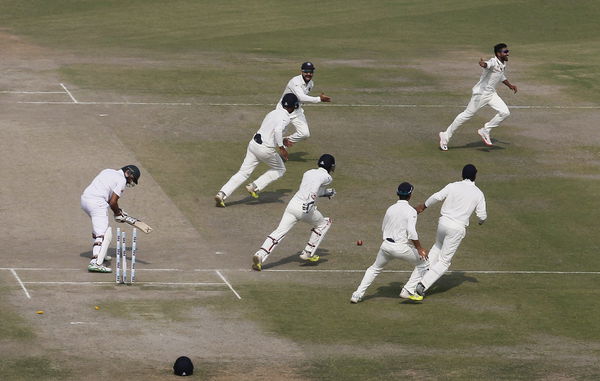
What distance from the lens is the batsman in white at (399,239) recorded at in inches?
902

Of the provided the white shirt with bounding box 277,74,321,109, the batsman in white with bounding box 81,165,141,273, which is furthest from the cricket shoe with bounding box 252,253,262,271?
the white shirt with bounding box 277,74,321,109

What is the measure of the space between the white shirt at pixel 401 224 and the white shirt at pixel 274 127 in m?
5.75

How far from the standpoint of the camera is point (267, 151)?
28562 mm

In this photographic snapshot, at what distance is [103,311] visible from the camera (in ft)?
73.3

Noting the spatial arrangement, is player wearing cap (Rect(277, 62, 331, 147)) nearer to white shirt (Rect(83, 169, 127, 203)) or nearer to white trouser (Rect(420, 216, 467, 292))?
white shirt (Rect(83, 169, 127, 203))

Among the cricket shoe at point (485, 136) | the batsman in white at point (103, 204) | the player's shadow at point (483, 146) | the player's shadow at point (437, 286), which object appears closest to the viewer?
the player's shadow at point (437, 286)

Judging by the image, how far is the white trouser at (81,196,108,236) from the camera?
24.3m

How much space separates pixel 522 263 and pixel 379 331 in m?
5.26

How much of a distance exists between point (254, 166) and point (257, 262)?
4457 mm

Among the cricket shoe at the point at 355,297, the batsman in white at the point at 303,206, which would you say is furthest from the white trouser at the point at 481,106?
the cricket shoe at the point at 355,297

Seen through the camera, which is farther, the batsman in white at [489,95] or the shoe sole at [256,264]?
the batsman in white at [489,95]

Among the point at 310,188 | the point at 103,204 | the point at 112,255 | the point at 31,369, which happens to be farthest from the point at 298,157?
the point at 31,369

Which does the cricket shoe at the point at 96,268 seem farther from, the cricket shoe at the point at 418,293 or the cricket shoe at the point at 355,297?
the cricket shoe at the point at 418,293

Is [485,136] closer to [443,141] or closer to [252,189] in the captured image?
[443,141]
